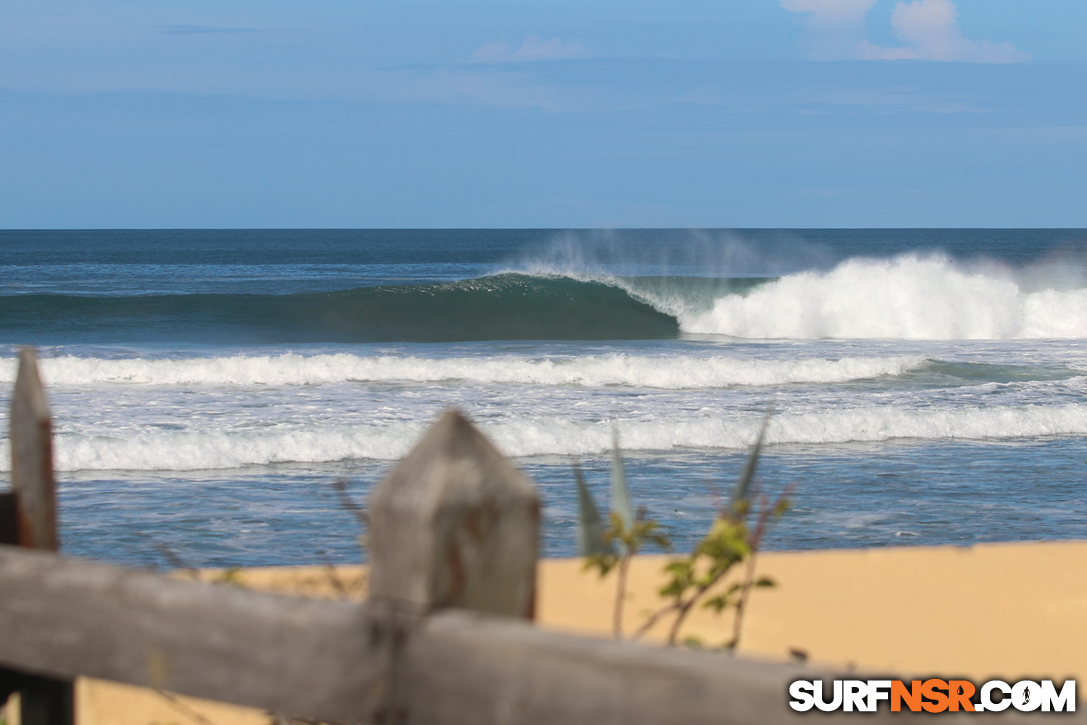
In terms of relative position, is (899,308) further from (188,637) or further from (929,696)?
(188,637)

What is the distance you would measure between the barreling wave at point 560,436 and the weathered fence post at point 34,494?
6423 millimetres

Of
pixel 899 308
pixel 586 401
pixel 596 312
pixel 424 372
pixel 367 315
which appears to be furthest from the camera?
pixel 596 312

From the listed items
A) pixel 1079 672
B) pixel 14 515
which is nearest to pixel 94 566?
pixel 14 515

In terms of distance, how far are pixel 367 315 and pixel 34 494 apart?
23708 mm

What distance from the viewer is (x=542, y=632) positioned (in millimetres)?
1042

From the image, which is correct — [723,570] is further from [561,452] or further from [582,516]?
[561,452]

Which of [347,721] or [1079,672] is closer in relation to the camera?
[347,721]

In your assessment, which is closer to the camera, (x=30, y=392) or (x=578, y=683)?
(x=578, y=683)

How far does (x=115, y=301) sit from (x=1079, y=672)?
25008 mm

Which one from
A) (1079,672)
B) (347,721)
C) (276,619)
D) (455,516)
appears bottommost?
(1079,672)

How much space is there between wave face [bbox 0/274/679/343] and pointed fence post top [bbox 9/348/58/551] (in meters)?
20.2

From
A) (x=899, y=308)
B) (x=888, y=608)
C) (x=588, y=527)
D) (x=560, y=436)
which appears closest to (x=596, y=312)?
(x=899, y=308)

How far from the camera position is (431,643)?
3.51 ft

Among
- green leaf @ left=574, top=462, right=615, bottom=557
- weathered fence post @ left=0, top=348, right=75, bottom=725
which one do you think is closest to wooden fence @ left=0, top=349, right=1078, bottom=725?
weathered fence post @ left=0, top=348, right=75, bottom=725
